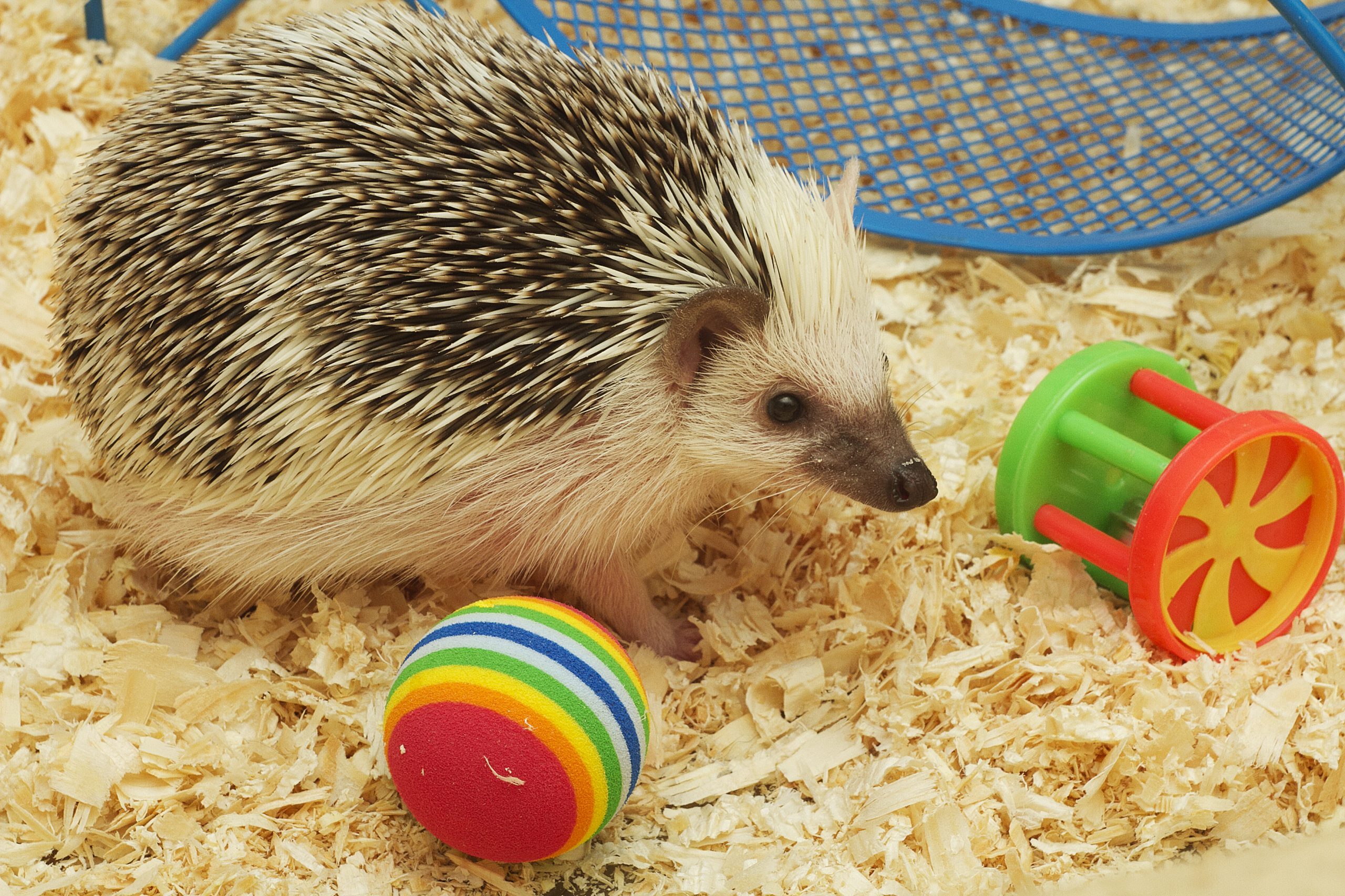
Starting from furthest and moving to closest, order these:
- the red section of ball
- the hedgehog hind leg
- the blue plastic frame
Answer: the blue plastic frame
the hedgehog hind leg
the red section of ball

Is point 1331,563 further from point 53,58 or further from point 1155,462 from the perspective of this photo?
point 53,58

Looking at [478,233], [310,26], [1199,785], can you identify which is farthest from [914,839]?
[310,26]

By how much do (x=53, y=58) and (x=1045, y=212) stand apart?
12.5 ft

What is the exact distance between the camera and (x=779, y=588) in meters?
3.29

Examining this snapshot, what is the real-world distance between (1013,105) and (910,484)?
268 centimetres

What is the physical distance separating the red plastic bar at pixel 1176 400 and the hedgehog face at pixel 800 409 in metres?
0.77

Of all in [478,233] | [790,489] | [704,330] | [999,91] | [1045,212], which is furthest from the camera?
[999,91]

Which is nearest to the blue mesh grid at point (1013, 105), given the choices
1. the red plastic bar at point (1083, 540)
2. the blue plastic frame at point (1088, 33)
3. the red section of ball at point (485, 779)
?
the blue plastic frame at point (1088, 33)

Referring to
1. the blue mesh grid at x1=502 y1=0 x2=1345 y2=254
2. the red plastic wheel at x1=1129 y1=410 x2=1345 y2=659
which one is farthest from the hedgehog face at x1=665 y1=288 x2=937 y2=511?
the blue mesh grid at x1=502 y1=0 x2=1345 y2=254

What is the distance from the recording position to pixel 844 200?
2.95m

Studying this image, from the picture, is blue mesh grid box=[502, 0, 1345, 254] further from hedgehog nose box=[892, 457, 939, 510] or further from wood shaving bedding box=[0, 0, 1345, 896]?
hedgehog nose box=[892, 457, 939, 510]

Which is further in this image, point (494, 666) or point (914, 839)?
point (914, 839)

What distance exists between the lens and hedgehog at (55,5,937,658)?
2.55m

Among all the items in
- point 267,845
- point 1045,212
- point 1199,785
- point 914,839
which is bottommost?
point 267,845
